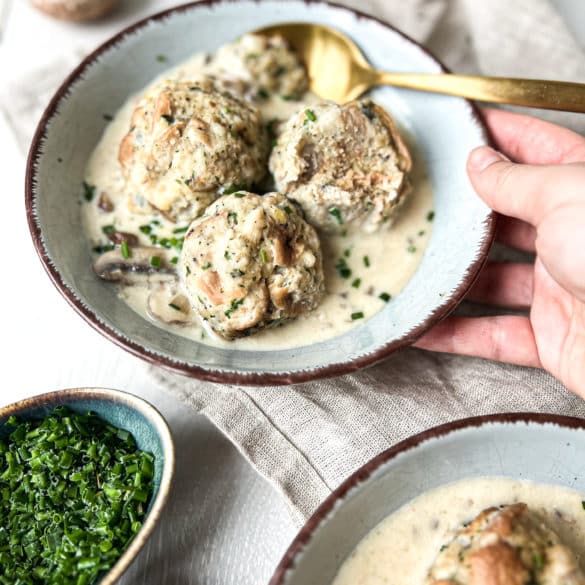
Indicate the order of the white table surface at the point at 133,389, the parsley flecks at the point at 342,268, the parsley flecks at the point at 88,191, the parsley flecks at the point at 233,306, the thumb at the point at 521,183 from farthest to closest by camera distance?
the parsley flecks at the point at 88,191 < the parsley flecks at the point at 342,268 < the white table surface at the point at 133,389 < the parsley flecks at the point at 233,306 < the thumb at the point at 521,183

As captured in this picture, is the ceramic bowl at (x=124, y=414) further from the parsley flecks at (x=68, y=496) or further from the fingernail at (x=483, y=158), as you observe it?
the fingernail at (x=483, y=158)

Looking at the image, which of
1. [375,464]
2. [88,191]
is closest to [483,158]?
[375,464]

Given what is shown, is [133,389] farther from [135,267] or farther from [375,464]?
[375,464]

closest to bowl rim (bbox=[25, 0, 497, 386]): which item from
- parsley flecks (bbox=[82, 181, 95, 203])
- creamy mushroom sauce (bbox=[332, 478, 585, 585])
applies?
parsley flecks (bbox=[82, 181, 95, 203])

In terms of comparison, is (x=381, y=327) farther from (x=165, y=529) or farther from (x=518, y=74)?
(x=518, y=74)

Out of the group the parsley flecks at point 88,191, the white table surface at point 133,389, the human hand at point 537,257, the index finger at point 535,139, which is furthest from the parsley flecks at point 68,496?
the index finger at point 535,139

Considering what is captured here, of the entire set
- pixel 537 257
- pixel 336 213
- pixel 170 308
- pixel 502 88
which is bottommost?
pixel 170 308

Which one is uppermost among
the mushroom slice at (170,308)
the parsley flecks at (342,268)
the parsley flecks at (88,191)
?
the parsley flecks at (88,191)
